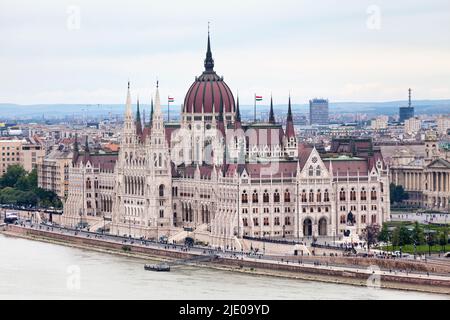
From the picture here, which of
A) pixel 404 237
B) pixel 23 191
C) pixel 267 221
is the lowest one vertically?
pixel 23 191

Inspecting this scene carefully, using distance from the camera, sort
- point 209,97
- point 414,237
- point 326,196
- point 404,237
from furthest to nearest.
Answer: point 209,97, point 326,196, point 404,237, point 414,237

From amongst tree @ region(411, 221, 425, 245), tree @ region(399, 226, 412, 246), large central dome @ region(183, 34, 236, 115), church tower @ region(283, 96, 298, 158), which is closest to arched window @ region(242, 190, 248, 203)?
church tower @ region(283, 96, 298, 158)

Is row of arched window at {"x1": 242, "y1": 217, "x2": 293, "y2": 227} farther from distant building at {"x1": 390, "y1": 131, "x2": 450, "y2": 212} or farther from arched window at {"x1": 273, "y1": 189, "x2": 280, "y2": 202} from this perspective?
distant building at {"x1": 390, "y1": 131, "x2": 450, "y2": 212}

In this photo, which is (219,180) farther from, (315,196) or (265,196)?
(315,196)

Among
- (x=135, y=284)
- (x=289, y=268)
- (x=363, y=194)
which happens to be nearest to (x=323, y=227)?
(x=363, y=194)

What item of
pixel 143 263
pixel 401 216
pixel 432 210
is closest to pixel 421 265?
pixel 143 263

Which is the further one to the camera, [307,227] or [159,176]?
[159,176]

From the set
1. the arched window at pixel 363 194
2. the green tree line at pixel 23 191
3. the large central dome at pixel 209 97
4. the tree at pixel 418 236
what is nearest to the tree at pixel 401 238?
the tree at pixel 418 236

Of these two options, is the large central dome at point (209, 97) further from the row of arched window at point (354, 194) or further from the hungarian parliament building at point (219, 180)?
the row of arched window at point (354, 194)
